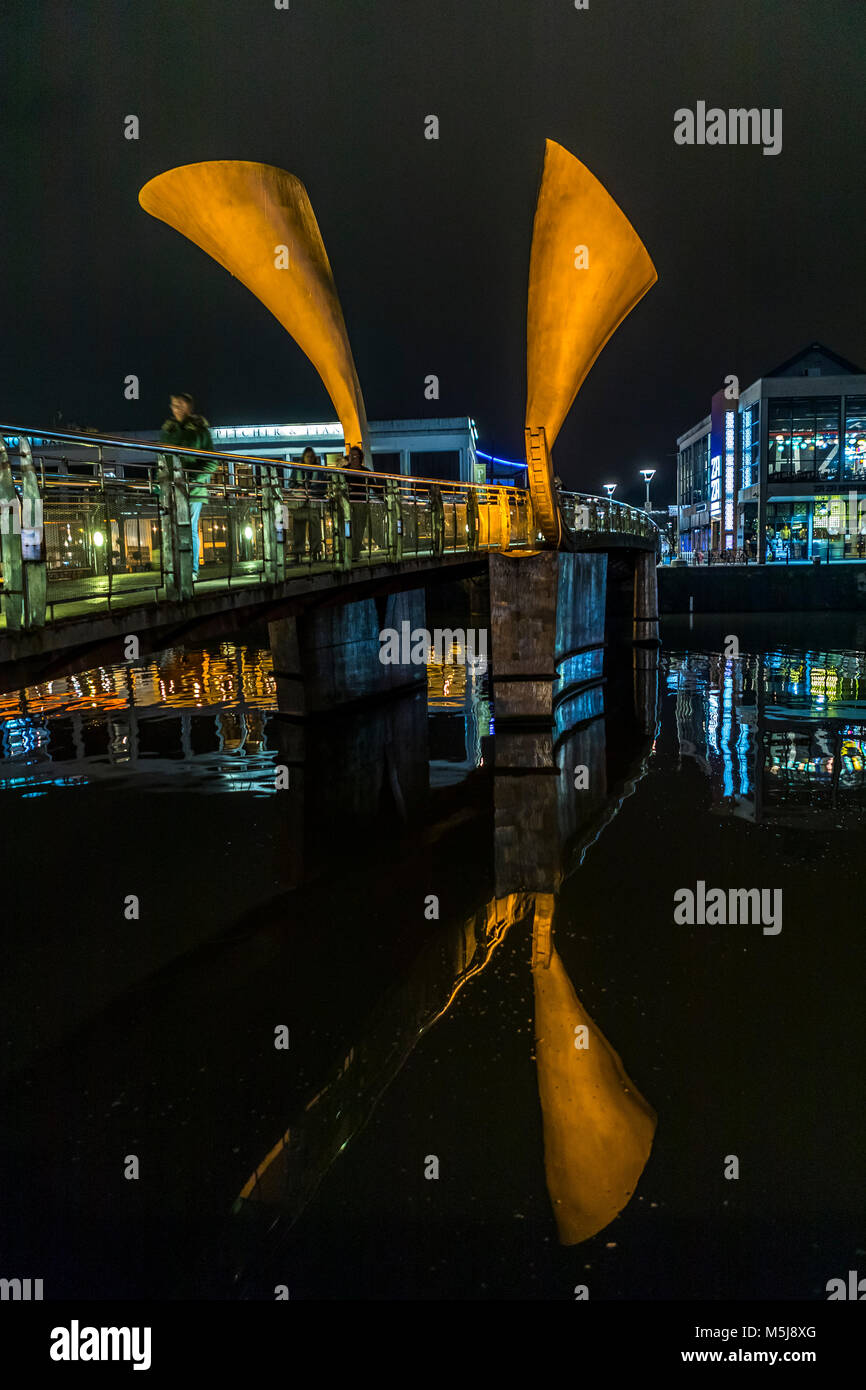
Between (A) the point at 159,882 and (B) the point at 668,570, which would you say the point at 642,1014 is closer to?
(A) the point at 159,882

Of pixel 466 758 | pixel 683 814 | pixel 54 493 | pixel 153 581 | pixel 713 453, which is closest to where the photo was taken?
pixel 54 493

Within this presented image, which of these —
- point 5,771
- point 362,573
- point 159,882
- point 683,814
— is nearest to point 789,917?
point 683,814

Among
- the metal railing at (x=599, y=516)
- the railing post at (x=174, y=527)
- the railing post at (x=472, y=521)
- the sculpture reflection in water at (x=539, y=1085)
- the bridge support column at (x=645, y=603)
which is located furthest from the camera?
the bridge support column at (x=645, y=603)

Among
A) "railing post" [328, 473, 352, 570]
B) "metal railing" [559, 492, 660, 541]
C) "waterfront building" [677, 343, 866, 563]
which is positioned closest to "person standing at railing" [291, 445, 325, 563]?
"railing post" [328, 473, 352, 570]

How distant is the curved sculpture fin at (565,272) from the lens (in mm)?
22750

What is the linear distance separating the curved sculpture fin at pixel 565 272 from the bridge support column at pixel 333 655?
6.04 meters

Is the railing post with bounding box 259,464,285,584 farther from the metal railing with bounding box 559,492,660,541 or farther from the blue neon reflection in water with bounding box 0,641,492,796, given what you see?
the metal railing with bounding box 559,492,660,541

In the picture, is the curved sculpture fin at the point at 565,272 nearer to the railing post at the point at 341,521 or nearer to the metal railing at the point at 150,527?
the metal railing at the point at 150,527

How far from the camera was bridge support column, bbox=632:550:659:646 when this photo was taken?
37.6 metres

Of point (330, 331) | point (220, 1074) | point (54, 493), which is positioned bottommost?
point (220, 1074)

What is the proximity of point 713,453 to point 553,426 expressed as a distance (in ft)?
197

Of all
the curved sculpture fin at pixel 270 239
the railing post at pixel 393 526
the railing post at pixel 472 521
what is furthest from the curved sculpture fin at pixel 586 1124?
the curved sculpture fin at pixel 270 239

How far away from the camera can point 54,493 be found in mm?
7523

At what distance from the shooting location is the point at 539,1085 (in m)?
6.52
